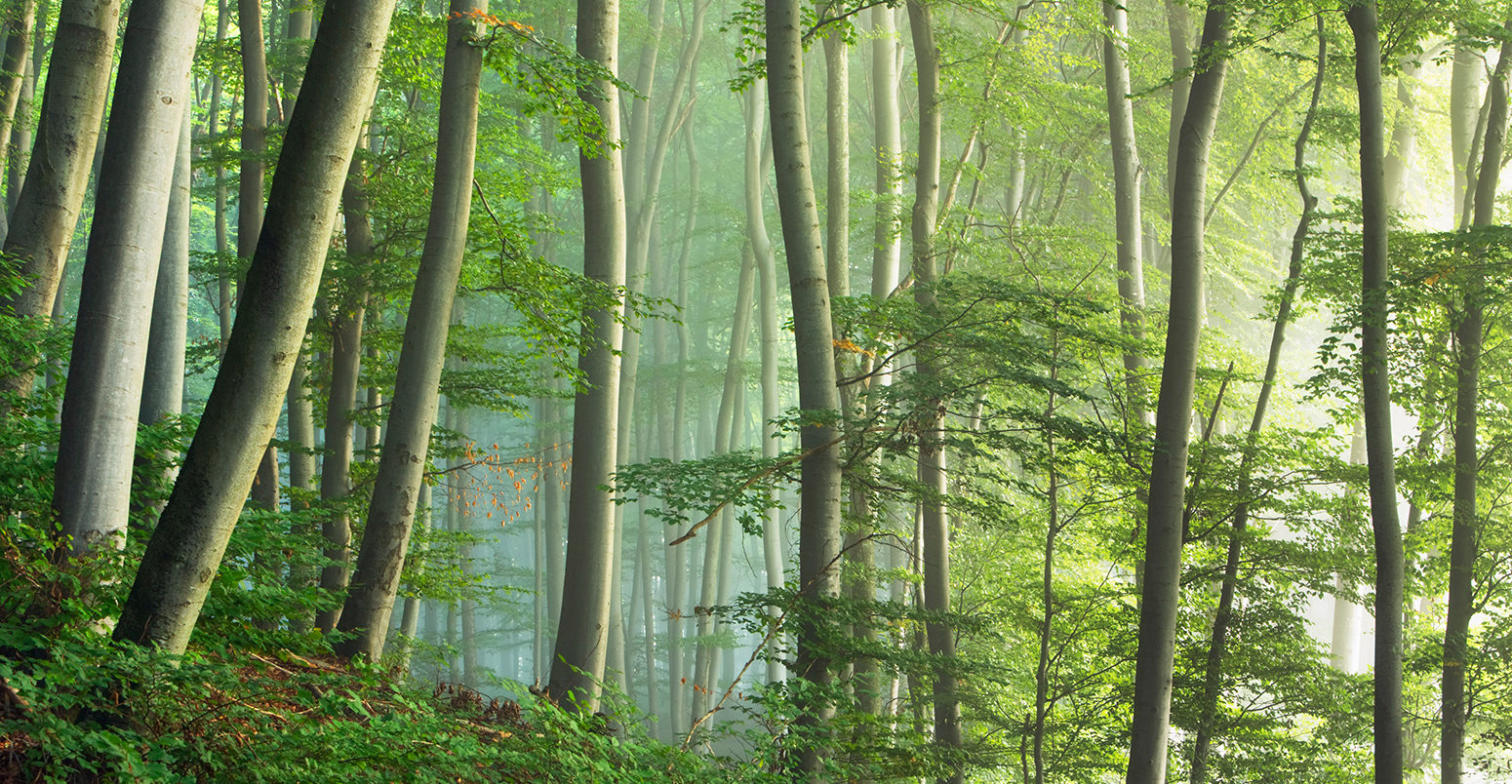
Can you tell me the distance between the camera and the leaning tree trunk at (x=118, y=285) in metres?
3.87

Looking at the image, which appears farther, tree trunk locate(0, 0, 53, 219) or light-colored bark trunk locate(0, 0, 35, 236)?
tree trunk locate(0, 0, 53, 219)

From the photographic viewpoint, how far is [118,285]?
395cm

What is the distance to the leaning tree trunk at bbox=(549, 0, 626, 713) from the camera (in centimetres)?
752

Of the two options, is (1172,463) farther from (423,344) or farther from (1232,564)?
(423,344)

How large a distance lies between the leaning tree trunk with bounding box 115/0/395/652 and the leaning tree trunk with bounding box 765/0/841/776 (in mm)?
3615

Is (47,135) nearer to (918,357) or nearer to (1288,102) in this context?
(918,357)

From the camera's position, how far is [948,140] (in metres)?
25.0

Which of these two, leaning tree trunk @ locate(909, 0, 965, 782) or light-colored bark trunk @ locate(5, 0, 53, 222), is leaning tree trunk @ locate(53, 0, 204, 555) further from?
light-colored bark trunk @ locate(5, 0, 53, 222)

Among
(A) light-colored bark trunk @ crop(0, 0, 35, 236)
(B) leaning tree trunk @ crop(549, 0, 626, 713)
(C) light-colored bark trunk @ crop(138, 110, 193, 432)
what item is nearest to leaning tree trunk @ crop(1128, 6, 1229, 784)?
(B) leaning tree trunk @ crop(549, 0, 626, 713)

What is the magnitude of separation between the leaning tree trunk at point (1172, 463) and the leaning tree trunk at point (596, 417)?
4.09 m

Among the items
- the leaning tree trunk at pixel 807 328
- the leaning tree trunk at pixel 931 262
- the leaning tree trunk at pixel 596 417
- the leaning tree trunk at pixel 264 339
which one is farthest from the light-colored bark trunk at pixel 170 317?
the leaning tree trunk at pixel 931 262

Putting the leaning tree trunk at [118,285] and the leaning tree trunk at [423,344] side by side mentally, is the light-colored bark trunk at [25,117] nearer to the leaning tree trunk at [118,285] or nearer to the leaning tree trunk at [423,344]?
the leaning tree trunk at [423,344]

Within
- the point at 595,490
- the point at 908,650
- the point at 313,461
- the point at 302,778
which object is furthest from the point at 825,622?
Answer: the point at 313,461

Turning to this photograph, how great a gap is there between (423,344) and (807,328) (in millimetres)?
2583
